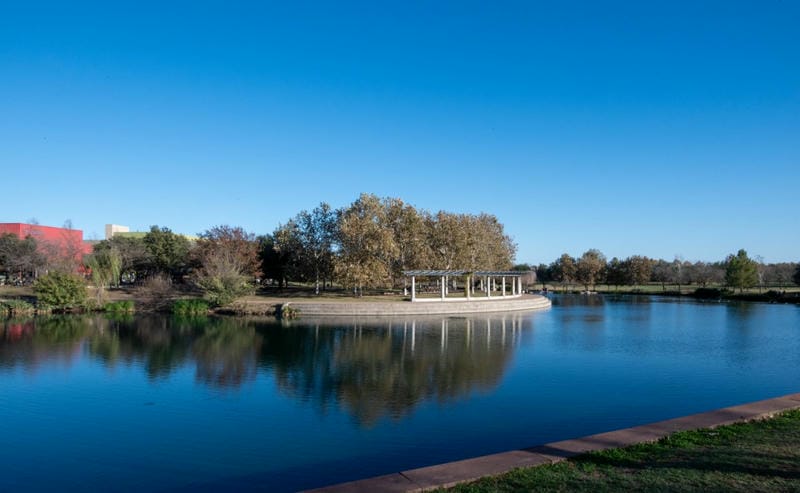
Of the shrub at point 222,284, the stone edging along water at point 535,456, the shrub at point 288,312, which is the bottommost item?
the stone edging along water at point 535,456

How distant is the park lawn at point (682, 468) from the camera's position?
625 cm

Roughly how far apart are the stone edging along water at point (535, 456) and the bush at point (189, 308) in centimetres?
3626

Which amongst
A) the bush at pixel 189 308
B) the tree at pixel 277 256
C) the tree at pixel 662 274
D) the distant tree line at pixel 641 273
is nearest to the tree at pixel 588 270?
the distant tree line at pixel 641 273

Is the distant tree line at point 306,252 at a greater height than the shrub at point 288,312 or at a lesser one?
greater

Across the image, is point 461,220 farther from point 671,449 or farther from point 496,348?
point 671,449

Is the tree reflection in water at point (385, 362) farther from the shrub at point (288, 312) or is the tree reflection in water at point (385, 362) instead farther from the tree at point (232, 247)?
the tree at point (232, 247)

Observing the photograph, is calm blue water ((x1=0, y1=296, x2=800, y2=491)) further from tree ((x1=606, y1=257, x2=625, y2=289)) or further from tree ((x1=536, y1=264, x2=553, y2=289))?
tree ((x1=536, y1=264, x2=553, y2=289))

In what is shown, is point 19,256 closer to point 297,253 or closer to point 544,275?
point 297,253

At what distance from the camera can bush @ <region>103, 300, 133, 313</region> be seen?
40375 millimetres

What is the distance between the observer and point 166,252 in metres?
55.2

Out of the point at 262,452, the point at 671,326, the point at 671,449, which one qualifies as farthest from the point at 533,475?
the point at 671,326

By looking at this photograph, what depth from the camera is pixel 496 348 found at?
2294 centimetres

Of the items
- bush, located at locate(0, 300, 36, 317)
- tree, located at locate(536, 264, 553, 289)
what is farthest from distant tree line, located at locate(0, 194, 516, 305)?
tree, located at locate(536, 264, 553, 289)

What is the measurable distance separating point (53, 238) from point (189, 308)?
38.5 meters
